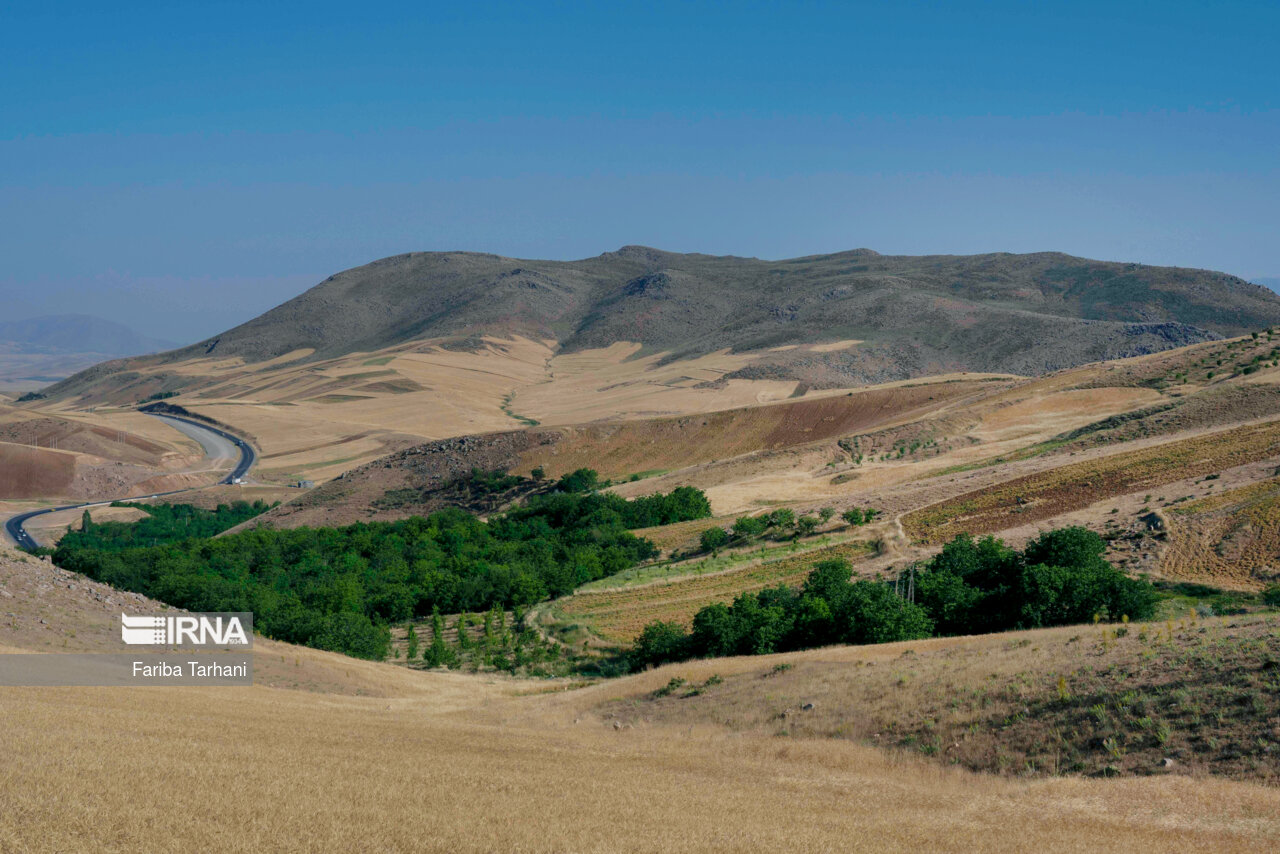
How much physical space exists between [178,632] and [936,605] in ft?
78.7

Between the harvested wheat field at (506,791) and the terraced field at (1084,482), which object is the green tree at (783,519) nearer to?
the terraced field at (1084,482)

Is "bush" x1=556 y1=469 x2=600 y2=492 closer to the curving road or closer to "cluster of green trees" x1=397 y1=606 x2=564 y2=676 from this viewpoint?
"cluster of green trees" x1=397 y1=606 x2=564 y2=676

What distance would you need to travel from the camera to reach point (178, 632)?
27016mm

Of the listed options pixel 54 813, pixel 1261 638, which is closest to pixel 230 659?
pixel 54 813

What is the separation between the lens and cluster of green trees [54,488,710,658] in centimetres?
3853

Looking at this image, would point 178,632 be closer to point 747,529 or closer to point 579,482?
point 747,529

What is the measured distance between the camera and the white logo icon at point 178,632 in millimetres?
26062

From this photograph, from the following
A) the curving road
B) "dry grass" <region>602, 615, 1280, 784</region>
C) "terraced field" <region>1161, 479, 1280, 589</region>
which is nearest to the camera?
"dry grass" <region>602, 615, 1280, 784</region>

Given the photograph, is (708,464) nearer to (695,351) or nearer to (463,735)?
(463,735)

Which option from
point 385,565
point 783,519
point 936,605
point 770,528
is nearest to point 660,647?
point 936,605

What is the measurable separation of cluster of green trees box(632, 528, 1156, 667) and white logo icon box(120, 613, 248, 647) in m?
13.6

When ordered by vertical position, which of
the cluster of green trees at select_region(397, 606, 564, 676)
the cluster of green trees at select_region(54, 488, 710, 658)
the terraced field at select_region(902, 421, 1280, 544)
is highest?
the terraced field at select_region(902, 421, 1280, 544)

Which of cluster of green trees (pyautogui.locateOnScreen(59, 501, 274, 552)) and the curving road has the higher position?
the curving road

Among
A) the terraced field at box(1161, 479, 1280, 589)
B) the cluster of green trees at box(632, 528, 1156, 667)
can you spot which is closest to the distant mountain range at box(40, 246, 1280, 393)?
the terraced field at box(1161, 479, 1280, 589)
